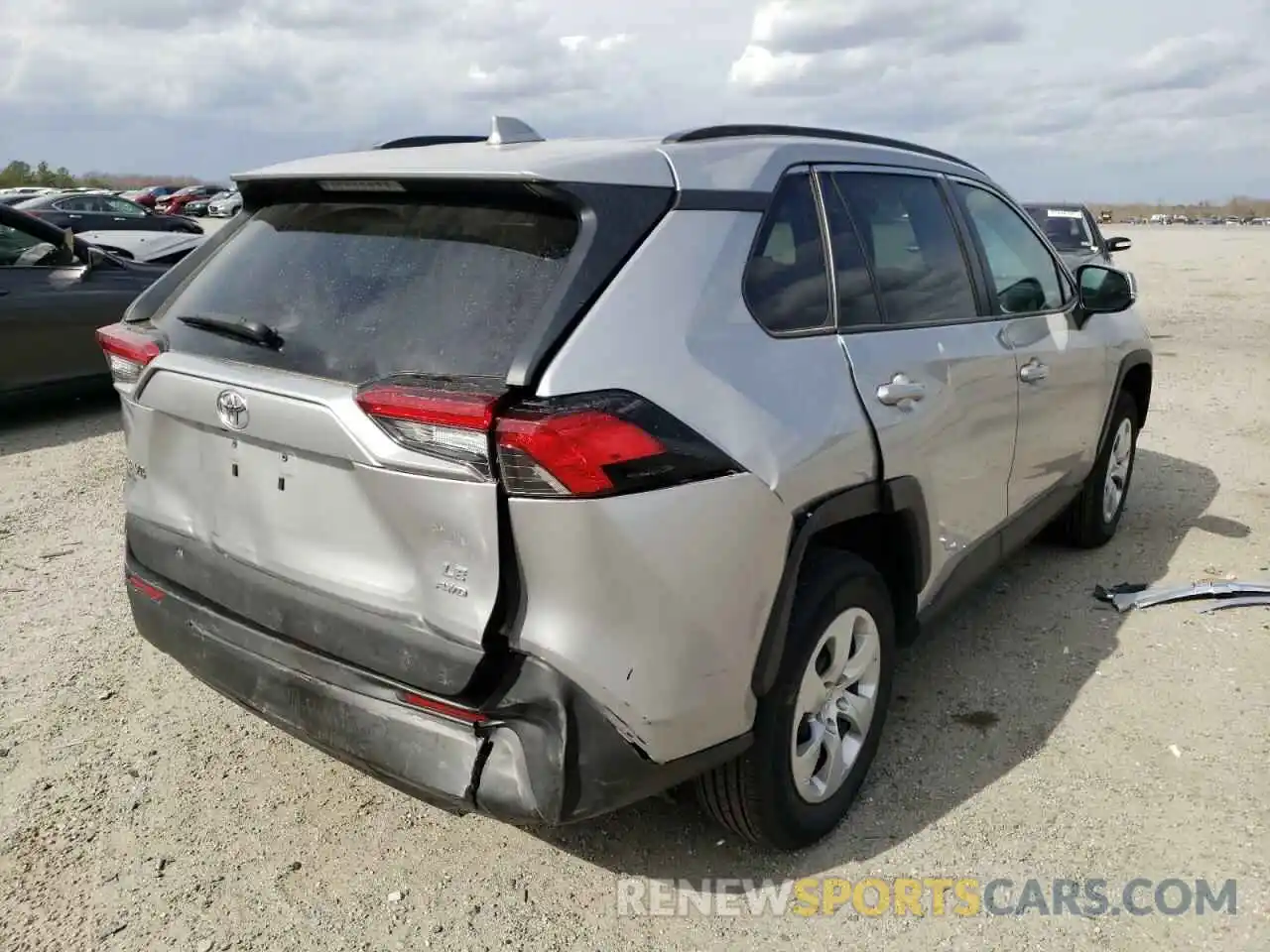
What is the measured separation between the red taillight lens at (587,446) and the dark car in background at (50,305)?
6454mm

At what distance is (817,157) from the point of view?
9.78 ft

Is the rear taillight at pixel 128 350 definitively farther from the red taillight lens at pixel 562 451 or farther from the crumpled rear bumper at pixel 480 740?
the red taillight lens at pixel 562 451

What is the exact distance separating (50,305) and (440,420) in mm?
6431

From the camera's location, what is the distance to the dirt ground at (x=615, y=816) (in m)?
2.55

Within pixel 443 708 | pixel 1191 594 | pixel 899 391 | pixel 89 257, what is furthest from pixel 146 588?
pixel 89 257

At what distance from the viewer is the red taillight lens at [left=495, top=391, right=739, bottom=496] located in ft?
6.64

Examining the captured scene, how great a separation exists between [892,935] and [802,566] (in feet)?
3.05

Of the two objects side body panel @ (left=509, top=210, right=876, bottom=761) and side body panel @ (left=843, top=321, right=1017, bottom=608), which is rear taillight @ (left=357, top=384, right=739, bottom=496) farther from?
side body panel @ (left=843, top=321, right=1017, bottom=608)

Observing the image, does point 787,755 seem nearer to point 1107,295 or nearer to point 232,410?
point 232,410

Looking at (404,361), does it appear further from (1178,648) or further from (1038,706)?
(1178,648)

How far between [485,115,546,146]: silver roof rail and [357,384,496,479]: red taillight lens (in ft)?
3.12

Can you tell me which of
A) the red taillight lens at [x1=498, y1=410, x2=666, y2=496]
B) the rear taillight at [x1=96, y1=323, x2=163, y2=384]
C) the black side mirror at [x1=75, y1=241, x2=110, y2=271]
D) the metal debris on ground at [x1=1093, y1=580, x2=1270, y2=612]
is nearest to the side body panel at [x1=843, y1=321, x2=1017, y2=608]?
the red taillight lens at [x1=498, y1=410, x2=666, y2=496]

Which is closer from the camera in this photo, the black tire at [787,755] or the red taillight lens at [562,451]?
the red taillight lens at [562,451]

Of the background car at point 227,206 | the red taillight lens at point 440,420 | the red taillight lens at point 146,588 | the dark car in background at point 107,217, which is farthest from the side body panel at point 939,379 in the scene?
the dark car in background at point 107,217
